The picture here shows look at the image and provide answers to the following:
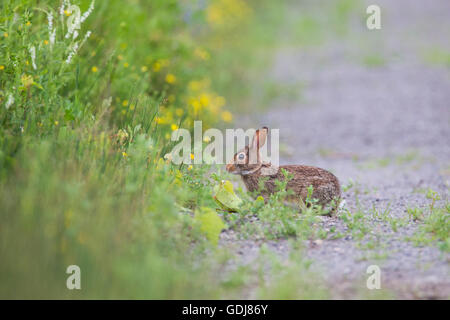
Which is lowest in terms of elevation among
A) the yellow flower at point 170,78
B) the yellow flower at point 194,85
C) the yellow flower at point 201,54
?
the yellow flower at point 170,78

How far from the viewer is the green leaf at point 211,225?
4.34 meters

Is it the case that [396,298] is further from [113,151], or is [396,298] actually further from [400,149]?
[400,149]

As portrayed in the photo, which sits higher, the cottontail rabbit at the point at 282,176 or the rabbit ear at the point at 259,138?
the rabbit ear at the point at 259,138

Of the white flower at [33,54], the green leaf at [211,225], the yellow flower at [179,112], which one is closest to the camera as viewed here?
the green leaf at [211,225]

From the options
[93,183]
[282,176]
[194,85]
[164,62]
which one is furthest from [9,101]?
[194,85]

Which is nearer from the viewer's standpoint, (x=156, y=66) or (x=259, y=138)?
(x=259, y=138)

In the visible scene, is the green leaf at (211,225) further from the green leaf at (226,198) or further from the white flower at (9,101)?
the white flower at (9,101)

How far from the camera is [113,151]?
15.3 feet

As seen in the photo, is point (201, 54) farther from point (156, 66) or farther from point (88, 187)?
point (88, 187)

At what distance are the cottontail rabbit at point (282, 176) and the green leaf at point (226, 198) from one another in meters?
0.54

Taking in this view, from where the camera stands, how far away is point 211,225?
171 inches

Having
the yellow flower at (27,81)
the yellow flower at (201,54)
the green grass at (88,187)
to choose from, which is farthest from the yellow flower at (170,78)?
the yellow flower at (27,81)

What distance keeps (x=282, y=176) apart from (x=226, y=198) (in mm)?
849

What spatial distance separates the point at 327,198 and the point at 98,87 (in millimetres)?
2799
